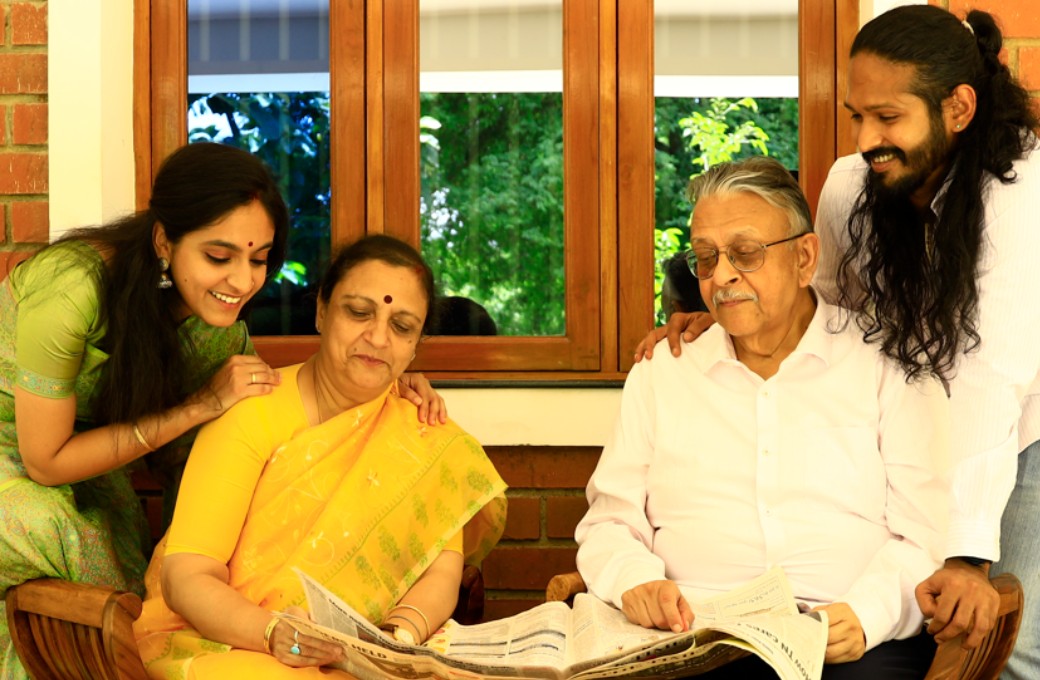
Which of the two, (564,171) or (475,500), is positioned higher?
(564,171)

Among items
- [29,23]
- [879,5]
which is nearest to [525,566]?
[879,5]

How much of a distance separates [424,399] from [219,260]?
51cm

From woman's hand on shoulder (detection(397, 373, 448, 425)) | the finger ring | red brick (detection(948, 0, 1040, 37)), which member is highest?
A: red brick (detection(948, 0, 1040, 37))

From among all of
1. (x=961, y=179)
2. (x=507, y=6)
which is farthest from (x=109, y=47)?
(x=961, y=179)

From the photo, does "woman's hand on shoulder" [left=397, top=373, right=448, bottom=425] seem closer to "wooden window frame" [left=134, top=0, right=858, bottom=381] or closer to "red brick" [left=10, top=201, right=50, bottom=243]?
"wooden window frame" [left=134, top=0, right=858, bottom=381]

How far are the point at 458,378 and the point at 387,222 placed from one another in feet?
1.43

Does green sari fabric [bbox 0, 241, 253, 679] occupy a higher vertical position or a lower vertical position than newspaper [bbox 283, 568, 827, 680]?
higher

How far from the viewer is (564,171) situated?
2.96 meters

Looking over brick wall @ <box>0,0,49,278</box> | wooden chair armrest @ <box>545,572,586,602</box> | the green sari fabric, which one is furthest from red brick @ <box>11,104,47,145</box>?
wooden chair armrest @ <box>545,572,586,602</box>

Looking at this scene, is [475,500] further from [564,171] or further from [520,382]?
[564,171]

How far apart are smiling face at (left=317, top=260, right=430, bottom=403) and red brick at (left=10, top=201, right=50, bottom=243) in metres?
0.98

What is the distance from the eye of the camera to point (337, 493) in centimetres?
231

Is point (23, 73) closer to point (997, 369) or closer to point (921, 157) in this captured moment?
point (921, 157)

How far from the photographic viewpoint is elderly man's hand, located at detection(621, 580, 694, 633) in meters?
2.08
